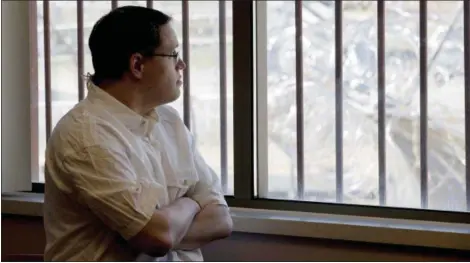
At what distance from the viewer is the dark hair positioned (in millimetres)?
1688

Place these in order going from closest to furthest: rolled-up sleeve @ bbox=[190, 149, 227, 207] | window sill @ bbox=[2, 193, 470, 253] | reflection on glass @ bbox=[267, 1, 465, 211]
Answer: rolled-up sleeve @ bbox=[190, 149, 227, 207] → window sill @ bbox=[2, 193, 470, 253] → reflection on glass @ bbox=[267, 1, 465, 211]

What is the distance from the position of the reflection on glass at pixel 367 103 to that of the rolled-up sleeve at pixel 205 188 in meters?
0.54

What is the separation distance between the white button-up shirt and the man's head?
0.06m

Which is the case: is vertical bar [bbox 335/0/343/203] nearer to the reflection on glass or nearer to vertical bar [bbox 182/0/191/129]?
the reflection on glass

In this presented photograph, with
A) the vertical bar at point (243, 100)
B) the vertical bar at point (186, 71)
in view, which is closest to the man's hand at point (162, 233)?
the vertical bar at point (243, 100)

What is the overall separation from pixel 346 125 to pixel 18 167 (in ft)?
4.27

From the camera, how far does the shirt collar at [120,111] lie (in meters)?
1.70

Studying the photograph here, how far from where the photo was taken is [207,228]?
5.78 feet

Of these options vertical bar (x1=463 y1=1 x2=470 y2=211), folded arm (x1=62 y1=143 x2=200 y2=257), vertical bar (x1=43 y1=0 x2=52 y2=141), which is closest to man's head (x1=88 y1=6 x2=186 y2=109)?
folded arm (x1=62 y1=143 x2=200 y2=257)

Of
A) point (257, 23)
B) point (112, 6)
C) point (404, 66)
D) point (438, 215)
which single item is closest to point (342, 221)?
point (438, 215)

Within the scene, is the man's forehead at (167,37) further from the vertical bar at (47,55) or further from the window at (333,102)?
the vertical bar at (47,55)

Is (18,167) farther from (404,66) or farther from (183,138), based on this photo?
(404,66)

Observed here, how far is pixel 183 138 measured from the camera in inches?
73.1

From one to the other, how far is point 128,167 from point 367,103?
946mm
